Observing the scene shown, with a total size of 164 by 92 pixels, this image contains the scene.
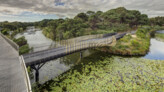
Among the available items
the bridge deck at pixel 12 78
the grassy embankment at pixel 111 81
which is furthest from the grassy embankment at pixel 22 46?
the grassy embankment at pixel 111 81

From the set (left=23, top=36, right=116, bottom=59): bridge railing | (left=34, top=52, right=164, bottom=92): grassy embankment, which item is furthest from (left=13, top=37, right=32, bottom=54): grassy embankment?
(left=34, top=52, right=164, bottom=92): grassy embankment

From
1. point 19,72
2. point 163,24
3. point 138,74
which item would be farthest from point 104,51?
point 163,24

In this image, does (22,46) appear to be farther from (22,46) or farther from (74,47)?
(74,47)

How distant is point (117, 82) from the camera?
25.9 feet

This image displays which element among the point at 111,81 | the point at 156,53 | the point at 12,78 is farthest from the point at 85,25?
the point at 12,78

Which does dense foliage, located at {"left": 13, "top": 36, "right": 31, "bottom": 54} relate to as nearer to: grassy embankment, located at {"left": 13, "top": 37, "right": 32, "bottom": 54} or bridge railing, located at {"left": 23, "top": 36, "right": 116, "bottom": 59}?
grassy embankment, located at {"left": 13, "top": 37, "right": 32, "bottom": 54}

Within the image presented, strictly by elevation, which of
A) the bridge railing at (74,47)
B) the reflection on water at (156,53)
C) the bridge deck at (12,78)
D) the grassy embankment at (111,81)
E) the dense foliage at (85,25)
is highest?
the dense foliage at (85,25)

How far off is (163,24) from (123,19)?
186 feet

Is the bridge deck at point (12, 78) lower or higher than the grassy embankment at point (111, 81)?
higher

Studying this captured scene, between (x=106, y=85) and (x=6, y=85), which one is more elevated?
(x=6, y=85)

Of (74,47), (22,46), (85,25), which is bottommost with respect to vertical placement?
(22,46)

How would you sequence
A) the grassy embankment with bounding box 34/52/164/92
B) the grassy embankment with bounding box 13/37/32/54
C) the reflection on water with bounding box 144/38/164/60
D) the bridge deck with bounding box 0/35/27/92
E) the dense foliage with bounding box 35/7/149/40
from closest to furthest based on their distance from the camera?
the bridge deck with bounding box 0/35/27/92
the grassy embankment with bounding box 34/52/164/92
the grassy embankment with bounding box 13/37/32/54
the reflection on water with bounding box 144/38/164/60
the dense foliage with bounding box 35/7/149/40

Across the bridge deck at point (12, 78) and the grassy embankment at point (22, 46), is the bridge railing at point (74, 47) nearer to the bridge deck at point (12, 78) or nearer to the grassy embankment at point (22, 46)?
the bridge deck at point (12, 78)

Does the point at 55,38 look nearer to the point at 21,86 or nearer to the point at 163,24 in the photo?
the point at 21,86
